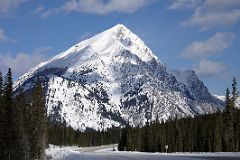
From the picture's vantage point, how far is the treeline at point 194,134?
11550 cm

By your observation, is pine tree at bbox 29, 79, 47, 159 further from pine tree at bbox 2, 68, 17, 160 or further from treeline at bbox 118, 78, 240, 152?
treeline at bbox 118, 78, 240, 152

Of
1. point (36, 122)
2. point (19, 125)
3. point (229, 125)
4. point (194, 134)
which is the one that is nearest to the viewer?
point (19, 125)

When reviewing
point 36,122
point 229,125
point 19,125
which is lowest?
point 19,125

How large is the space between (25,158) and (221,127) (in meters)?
62.2

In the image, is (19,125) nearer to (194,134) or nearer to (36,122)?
(36,122)

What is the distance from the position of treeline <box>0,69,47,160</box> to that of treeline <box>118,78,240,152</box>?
4339 centimetres

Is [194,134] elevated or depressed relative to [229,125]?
depressed

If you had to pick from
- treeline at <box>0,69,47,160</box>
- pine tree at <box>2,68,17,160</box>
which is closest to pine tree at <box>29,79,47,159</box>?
treeline at <box>0,69,47,160</box>

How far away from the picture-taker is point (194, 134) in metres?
144

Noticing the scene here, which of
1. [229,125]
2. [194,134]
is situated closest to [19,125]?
[229,125]

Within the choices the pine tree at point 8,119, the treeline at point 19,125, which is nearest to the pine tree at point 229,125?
the treeline at point 19,125

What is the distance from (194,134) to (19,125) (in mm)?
70910

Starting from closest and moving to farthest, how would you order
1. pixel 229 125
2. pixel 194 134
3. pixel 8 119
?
pixel 8 119 < pixel 229 125 < pixel 194 134

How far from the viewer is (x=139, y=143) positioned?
162m
